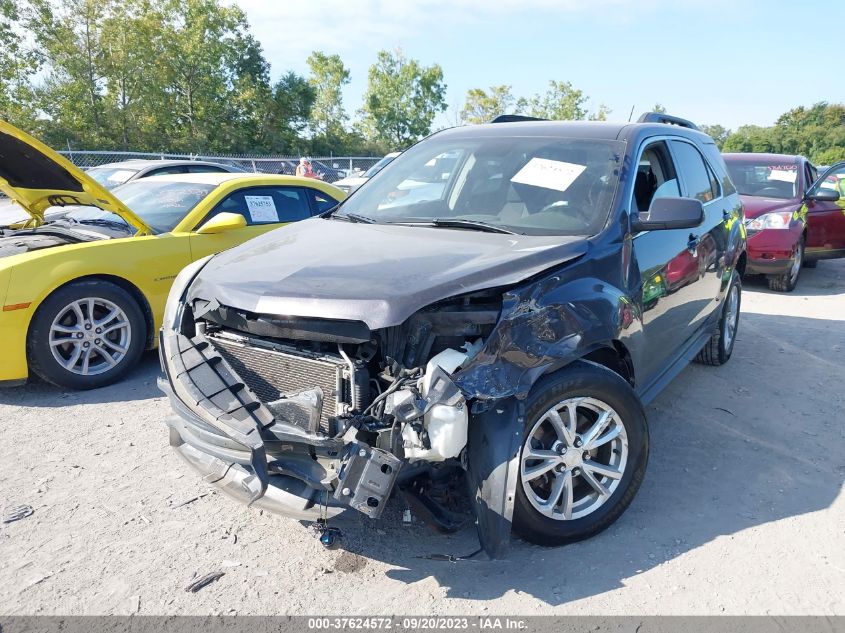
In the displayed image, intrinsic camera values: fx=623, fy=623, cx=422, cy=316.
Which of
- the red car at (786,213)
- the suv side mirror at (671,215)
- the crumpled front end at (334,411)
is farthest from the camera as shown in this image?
the red car at (786,213)

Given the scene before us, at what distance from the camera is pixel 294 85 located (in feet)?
148

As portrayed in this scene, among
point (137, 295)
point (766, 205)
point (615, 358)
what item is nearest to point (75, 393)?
point (137, 295)

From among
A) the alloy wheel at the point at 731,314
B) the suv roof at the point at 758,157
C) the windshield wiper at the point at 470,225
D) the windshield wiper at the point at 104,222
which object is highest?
the suv roof at the point at 758,157

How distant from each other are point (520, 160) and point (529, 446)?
1.79 m

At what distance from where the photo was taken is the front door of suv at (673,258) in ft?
11.1

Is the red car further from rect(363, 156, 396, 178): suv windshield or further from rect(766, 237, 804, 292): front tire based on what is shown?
rect(363, 156, 396, 178): suv windshield

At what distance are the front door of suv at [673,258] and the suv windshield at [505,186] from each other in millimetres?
259

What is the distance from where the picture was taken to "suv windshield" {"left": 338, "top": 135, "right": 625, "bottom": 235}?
3.28m

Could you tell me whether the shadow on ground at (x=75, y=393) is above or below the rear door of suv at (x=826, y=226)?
below

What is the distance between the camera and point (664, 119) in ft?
14.7

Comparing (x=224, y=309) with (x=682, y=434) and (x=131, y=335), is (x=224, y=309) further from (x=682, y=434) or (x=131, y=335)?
(x=682, y=434)

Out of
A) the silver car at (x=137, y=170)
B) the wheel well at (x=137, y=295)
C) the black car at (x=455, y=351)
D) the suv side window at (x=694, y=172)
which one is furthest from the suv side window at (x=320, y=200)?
the silver car at (x=137, y=170)

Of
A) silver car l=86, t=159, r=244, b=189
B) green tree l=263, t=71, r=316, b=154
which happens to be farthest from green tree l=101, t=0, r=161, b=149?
silver car l=86, t=159, r=244, b=189

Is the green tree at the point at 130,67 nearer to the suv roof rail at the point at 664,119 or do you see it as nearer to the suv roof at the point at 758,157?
the suv roof at the point at 758,157
